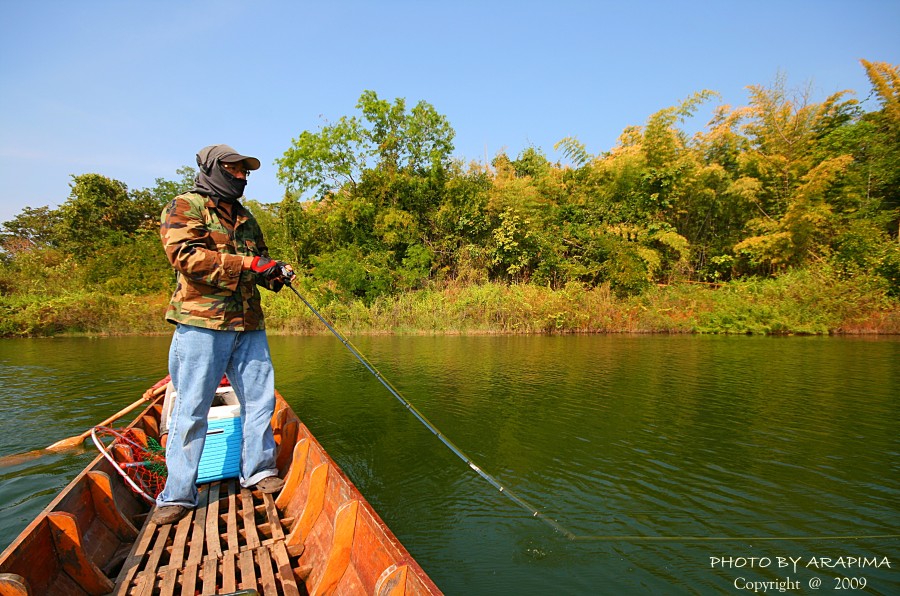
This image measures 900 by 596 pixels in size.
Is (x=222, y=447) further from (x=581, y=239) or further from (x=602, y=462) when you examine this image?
(x=581, y=239)

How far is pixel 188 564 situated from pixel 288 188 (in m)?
20.4

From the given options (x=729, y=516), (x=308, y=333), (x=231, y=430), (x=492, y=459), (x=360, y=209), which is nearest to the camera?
(x=231, y=430)

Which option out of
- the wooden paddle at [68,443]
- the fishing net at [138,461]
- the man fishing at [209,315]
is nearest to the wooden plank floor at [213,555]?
the man fishing at [209,315]

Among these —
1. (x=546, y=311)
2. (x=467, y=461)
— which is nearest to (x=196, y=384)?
(x=467, y=461)

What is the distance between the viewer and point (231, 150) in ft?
8.69

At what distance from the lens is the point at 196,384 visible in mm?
2518

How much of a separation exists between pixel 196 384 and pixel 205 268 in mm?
617

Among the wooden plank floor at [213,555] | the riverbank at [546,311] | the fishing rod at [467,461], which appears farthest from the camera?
the riverbank at [546,311]

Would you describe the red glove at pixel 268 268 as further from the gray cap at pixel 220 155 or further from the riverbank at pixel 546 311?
the riverbank at pixel 546 311

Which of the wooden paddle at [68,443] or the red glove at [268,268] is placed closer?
the red glove at [268,268]

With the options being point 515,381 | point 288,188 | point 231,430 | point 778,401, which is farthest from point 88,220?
point 778,401

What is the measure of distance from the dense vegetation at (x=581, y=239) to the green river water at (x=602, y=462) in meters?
7.26

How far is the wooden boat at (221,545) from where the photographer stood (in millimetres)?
1793

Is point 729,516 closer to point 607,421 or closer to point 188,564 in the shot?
point 607,421
